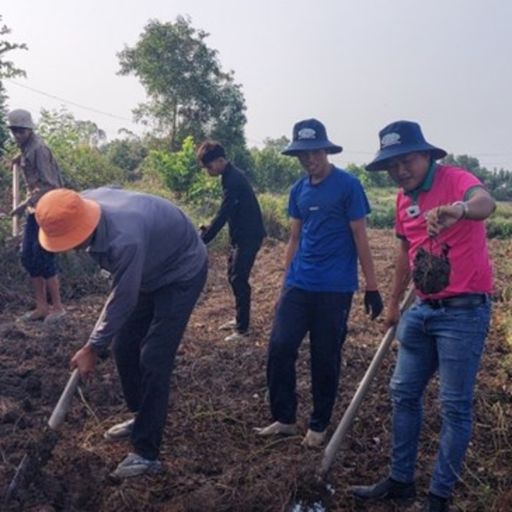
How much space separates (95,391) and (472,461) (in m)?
2.37

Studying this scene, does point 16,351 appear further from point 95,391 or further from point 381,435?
point 381,435

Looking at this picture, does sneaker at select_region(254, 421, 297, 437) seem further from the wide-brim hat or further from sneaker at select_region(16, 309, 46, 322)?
the wide-brim hat

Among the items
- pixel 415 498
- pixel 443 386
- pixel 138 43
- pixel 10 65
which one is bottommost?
pixel 415 498

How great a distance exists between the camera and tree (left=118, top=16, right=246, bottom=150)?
94.6 feet

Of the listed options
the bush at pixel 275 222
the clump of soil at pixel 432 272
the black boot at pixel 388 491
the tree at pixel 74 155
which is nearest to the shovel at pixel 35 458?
the black boot at pixel 388 491

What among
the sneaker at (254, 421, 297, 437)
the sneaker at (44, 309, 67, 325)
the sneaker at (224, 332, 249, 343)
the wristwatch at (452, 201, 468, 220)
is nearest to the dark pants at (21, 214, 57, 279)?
the sneaker at (44, 309, 67, 325)

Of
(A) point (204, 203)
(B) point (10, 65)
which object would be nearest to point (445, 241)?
(B) point (10, 65)

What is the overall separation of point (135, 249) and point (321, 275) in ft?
3.81

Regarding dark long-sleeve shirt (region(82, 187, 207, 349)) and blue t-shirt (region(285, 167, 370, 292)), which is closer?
dark long-sleeve shirt (region(82, 187, 207, 349))

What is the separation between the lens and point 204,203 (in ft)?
50.1

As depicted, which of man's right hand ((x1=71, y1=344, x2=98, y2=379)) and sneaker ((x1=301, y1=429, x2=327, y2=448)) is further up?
man's right hand ((x1=71, y1=344, x2=98, y2=379))

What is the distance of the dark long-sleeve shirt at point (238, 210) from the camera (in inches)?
237

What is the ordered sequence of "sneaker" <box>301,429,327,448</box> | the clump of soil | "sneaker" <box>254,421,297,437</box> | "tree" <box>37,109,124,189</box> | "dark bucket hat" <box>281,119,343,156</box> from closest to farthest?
the clump of soil < "dark bucket hat" <box>281,119,343,156</box> < "sneaker" <box>301,429,327,448</box> < "sneaker" <box>254,421,297,437</box> < "tree" <box>37,109,124,189</box>

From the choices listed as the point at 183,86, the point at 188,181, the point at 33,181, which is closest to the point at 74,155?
the point at 188,181
